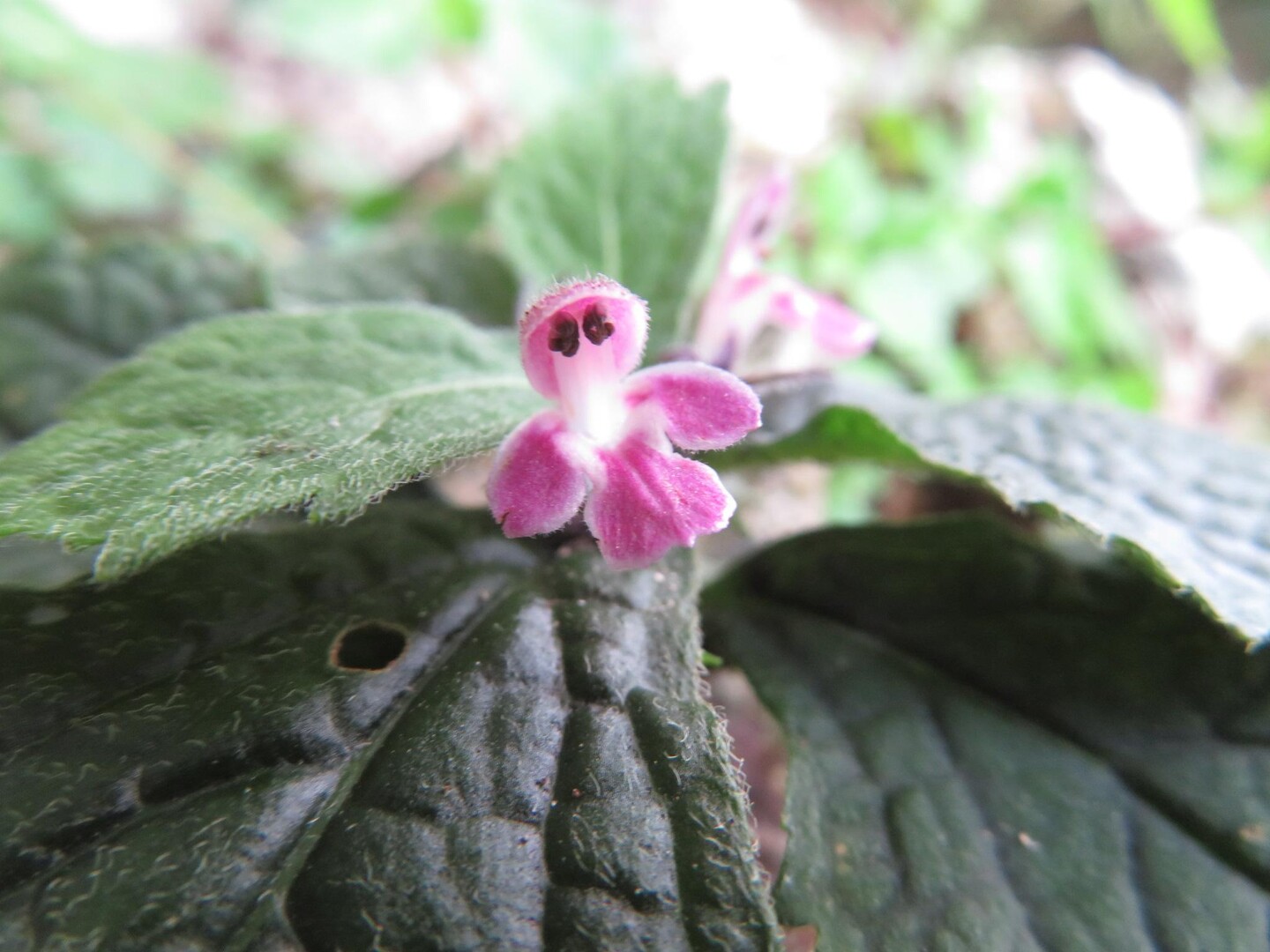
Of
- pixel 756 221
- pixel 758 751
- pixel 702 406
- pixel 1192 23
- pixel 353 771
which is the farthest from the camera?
pixel 1192 23

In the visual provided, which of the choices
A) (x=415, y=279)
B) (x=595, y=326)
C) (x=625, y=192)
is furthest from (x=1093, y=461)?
(x=415, y=279)

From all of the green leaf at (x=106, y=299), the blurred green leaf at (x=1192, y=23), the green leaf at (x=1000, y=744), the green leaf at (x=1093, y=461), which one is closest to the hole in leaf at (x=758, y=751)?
the green leaf at (x=1000, y=744)

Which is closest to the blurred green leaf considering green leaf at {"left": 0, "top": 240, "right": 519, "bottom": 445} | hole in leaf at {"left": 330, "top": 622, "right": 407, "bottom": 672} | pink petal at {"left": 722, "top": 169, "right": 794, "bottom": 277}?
pink petal at {"left": 722, "top": 169, "right": 794, "bottom": 277}

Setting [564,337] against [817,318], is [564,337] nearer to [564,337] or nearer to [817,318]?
[564,337]

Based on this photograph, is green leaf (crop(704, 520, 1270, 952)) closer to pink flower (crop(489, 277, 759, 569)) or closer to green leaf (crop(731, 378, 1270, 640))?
green leaf (crop(731, 378, 1270, 640))

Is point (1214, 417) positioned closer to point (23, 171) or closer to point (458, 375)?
point (458, 375)

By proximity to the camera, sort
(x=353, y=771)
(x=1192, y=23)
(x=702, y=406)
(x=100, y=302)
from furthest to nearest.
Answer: (x=1192, y=23)
(x=100, y=302)
(x=702, y=406)
(x=353, y=771)
